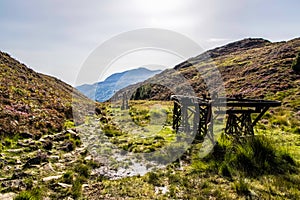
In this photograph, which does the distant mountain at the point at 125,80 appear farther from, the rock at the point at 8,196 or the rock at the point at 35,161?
the rock at the point at 8,196

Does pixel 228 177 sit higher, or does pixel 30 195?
pixel 228 177

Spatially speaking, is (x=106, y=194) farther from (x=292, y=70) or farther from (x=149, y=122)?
(x=292, y=70)

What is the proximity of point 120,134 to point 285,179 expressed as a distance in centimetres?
1197

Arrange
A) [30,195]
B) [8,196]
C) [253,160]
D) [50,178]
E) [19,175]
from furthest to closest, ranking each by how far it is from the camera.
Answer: [253,160] → [19,175] → [50,178] → [8,196] → [30,195]

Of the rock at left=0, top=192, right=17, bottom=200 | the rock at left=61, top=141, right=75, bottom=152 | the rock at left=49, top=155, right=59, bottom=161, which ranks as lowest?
the rock at left=0, top=192, right=17, bottom=200

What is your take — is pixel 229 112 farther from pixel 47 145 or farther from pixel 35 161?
pixel 47 145

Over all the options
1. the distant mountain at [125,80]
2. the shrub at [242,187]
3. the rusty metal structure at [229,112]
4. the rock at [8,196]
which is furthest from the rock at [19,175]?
the distant mountain at [125,80]

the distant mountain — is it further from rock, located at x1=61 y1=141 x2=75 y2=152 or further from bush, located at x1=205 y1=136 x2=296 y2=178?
bush, located at x1=205 y1=136 x2=296 y2=178

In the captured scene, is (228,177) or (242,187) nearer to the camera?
(242,187)

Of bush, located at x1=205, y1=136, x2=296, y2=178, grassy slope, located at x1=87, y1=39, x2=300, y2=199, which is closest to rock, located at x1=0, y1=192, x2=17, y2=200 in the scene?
grassy slope, located at x1=87, y1=39, x2=300, y2=199

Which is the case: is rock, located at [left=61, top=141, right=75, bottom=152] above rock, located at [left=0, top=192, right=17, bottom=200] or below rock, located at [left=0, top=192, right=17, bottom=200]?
above

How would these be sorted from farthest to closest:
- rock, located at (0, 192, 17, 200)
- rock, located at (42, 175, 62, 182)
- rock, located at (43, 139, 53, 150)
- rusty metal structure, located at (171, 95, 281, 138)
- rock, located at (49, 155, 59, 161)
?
rock, located at (43, 139, 53, 150)
rusty metal structure, located at (171, 95, 281, 138)
rock, located at (49, 155, 59, 161)
rock, located at (42, 175, 62, 182)
rock, located at (0, 192, 17, 200)

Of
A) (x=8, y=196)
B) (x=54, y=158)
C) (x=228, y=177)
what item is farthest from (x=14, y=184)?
(x=228, y=177)

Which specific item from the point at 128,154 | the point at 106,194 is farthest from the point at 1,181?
the point at 128,154
